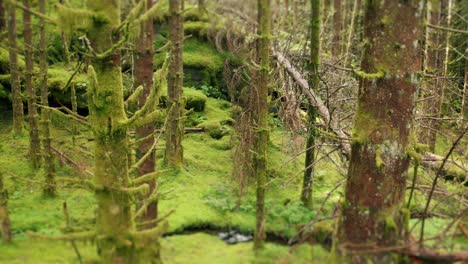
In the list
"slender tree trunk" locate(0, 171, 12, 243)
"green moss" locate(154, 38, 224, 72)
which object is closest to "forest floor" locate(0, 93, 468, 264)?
"slender tree trunk" locate(0, 171, 12, 243)

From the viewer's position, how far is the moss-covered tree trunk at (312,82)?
7.79 metres

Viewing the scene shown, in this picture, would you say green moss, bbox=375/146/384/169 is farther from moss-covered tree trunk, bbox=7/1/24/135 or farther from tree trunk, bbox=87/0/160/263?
moss-covered tree trunk, bbox=7/1/24/135

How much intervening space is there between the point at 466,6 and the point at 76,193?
17184 millimetres

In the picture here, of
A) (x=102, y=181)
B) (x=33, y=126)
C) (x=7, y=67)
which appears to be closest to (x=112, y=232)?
(x=102, y=181)

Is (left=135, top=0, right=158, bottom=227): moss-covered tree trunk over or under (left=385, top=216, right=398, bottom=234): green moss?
over

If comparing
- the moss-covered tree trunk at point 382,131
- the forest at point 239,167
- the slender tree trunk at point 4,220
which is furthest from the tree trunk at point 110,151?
the moss-covered tree trunk at point 382,131

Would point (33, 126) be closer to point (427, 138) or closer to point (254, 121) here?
point (254, 121)

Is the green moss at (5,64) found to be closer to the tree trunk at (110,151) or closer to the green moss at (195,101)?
the green moss at (195,101)

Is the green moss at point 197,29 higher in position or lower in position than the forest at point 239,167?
higher

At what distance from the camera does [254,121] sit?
9.19m

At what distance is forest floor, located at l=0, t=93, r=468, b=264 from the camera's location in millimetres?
6461

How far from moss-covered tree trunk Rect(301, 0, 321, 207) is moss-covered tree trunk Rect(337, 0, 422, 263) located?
7.17 ft

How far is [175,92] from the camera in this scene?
1038 cm

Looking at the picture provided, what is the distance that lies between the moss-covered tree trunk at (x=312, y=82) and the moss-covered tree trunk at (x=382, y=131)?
7.17 ft
